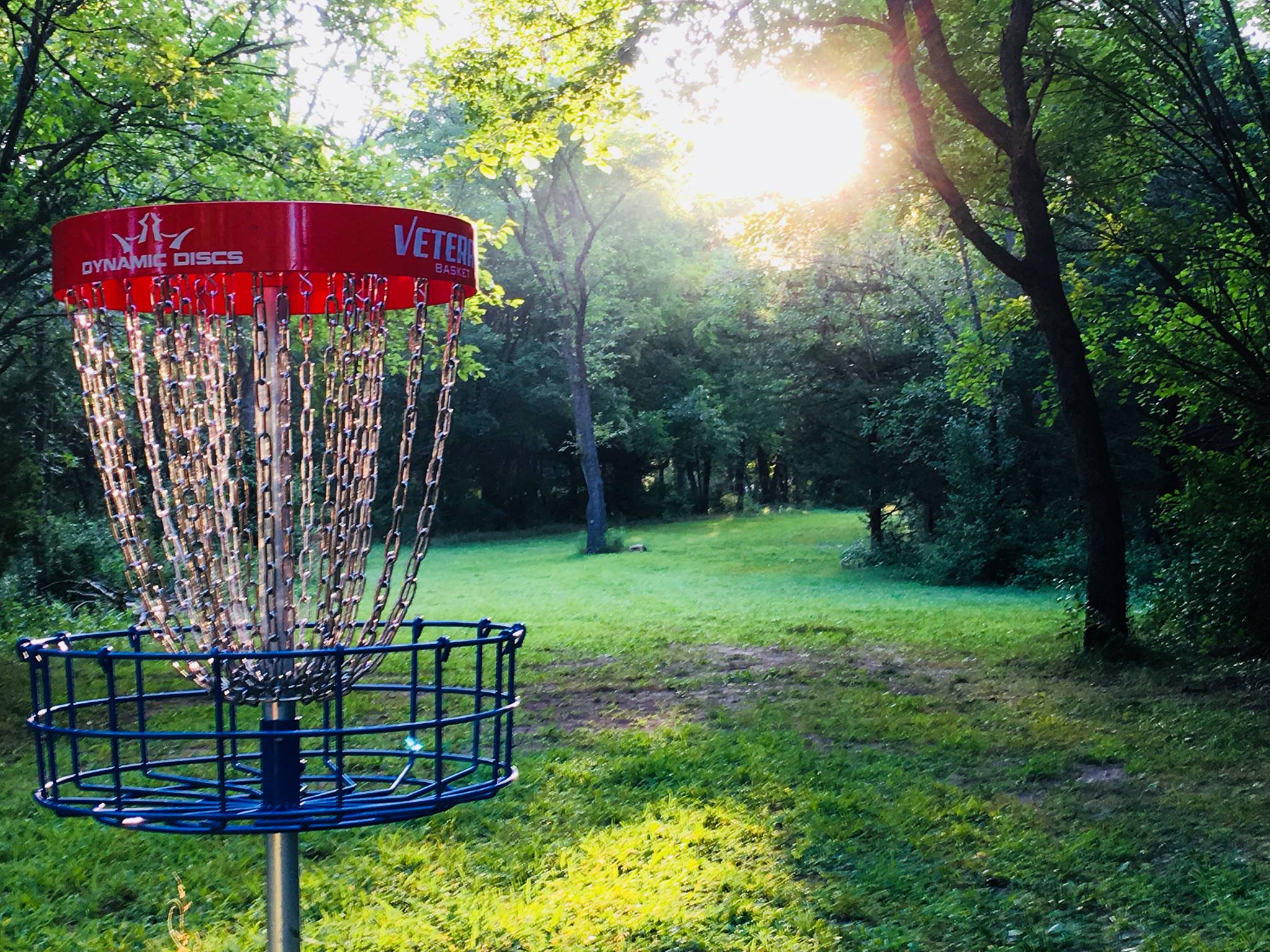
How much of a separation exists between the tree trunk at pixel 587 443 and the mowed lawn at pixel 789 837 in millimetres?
17676

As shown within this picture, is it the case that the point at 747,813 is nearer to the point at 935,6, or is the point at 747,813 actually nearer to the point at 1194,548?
the point at 1194,548

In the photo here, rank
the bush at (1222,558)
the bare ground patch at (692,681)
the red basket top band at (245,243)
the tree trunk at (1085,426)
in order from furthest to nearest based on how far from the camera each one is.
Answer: the tree trunk at (1085,426) < the bush at (1222,558) < the bare ground patch at (692,681) < the red basket top band at (245,243)

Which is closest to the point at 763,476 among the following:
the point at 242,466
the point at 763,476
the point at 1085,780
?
the point at 763,476

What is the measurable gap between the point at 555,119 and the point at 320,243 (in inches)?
416

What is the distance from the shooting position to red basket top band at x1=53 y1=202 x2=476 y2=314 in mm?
1975

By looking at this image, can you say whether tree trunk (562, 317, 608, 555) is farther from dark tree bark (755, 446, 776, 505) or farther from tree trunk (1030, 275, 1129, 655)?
tree trunk (1030, 275, 1129, 655)

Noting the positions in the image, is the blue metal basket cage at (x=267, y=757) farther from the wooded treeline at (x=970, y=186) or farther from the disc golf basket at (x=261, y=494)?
the wooded treeline at (x=970, y=186)

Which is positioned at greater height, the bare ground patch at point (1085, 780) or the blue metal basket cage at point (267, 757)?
the blue metal basket cage at point (267, 757)

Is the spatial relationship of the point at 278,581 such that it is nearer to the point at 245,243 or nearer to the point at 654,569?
the point at 245,243

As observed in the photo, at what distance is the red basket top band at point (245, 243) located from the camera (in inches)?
77.7

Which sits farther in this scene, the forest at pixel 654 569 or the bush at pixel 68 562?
the bush at pixel 68 562

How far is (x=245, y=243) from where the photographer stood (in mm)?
1977

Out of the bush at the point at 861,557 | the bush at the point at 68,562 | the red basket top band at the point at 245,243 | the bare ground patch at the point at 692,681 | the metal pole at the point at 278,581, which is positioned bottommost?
the bare ground patch at the point at 692,681

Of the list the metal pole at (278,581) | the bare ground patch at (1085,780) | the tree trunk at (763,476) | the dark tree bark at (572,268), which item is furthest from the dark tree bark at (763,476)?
the metal pole at (278,581)
